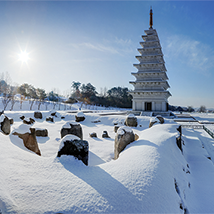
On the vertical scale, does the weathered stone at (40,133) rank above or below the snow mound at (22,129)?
below

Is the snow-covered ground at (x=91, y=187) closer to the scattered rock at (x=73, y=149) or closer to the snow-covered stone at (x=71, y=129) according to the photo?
the scattered rock at (x=73, y=149)

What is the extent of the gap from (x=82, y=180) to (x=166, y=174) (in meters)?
1.94

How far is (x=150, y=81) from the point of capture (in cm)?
1917

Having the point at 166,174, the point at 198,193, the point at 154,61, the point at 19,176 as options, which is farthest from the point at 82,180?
the point at 154,61

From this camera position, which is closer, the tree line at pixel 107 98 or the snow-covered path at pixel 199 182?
the snow-covered path at pixel 199 182

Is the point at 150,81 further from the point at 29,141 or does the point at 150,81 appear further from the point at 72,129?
the point at 29,141

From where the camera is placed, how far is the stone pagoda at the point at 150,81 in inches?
758

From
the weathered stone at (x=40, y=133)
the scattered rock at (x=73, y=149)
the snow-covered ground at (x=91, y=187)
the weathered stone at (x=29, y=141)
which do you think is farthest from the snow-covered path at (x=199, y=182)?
the weathered stone at (x=40, y=133)

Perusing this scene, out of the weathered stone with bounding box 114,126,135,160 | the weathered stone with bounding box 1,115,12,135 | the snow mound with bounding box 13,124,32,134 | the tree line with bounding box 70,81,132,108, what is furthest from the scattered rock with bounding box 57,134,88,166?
the tree line with bounding box 70,81,132,108

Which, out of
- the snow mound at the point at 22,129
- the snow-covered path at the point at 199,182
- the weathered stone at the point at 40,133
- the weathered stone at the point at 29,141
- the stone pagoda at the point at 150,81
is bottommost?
the snow-covered path at the point at 199,182

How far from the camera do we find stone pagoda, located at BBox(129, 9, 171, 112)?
63.2 feet

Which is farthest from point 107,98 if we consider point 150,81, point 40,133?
point 40,133

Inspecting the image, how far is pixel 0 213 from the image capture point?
4.80ft

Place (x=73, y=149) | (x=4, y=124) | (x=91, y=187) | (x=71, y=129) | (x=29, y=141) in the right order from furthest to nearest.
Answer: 1. (x=71, y=129)
2. (x=4, y=124)
3. (x=29, y=141)
4. (x=73, y=149)
5. (x=91, y=187)
